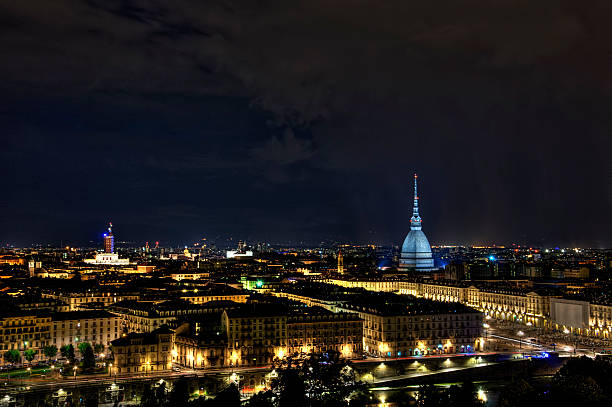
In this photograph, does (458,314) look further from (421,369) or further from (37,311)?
(37,311)

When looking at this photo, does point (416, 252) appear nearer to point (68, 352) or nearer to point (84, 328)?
point (84, 328)

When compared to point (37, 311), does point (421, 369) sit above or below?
below

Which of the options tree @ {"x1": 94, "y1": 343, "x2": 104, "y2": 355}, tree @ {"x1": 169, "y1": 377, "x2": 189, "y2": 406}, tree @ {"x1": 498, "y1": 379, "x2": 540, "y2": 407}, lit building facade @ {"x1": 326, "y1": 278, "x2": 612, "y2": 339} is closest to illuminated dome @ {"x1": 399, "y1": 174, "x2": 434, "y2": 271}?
lit building facade @ {"x1": 326, "y1": 278, "x2": 612, "y2": 339}

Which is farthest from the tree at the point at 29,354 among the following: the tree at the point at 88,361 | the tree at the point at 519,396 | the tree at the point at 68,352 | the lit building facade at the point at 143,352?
the tree at the point at 519,396

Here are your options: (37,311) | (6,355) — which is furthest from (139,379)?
(37,311)

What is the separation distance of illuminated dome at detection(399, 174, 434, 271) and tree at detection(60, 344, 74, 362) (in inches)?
4350

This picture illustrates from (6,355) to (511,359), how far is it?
154 feet

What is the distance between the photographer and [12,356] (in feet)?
225

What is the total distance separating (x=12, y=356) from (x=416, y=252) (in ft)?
389

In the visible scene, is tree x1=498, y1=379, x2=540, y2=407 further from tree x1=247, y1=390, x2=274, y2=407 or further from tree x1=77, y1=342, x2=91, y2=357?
tree x1=77, y1=342, x2=91, y2=357

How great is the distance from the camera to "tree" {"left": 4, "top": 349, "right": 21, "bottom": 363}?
2697 inches

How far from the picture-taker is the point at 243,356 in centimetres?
6850

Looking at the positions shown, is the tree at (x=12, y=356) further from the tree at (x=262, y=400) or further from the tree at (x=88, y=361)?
the tree at (x=262, y=400)

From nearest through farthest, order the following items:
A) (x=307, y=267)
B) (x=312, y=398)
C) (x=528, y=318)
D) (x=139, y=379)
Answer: (x=312, y=398)
(x=139, y=379)
(x=528, y=318)
(x=307, y=267)
